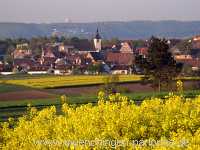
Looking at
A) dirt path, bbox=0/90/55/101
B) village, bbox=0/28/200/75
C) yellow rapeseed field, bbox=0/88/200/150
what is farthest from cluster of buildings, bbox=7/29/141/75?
yellow rapeseed field, bbox=0/88/200/150

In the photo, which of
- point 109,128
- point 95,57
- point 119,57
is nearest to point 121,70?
point 95,57

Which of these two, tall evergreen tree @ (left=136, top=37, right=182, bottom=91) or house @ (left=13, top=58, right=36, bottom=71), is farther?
house @ (left=13, top=58, right=36, bottom=71)

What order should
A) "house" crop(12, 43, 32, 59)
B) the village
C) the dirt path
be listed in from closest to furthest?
the dirt path < the village < "house" crop(12, 43, 32, 59)

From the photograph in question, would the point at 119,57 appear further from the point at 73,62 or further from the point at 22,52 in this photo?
the point at 22,52

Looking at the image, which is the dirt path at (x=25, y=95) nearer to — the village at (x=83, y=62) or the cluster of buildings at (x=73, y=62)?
the village at (x=83, y=62)

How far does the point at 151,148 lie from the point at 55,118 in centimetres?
339

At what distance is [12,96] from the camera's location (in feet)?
208

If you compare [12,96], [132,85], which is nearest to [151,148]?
[12,96]

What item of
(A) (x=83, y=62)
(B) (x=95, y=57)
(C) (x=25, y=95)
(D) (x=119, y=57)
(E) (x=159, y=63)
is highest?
(E) (x=159, y=63)

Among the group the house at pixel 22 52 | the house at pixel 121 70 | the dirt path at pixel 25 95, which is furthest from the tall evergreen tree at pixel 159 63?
the house at pixel 22 52

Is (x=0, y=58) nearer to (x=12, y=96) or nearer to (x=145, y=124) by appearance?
(x=12, y=96)

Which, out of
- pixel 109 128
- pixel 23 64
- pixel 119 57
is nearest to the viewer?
pixel 109 128

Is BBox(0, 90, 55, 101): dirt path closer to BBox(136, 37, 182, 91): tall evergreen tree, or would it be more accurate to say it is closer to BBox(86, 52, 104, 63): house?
BBox(136, 37, 182, 91): tall evergreen tree

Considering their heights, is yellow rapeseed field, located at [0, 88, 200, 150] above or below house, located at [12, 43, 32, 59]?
above
